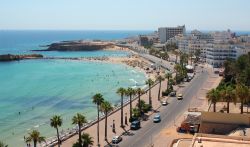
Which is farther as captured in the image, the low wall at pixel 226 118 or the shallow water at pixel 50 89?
the shallow water at pixel 50 89

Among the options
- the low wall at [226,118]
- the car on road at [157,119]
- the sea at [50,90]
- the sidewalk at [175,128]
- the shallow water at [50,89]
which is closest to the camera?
the low wall at [226,118]

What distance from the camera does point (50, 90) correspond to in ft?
326

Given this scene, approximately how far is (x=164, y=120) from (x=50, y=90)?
4574 centimetres

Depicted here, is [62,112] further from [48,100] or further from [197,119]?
[197,119]

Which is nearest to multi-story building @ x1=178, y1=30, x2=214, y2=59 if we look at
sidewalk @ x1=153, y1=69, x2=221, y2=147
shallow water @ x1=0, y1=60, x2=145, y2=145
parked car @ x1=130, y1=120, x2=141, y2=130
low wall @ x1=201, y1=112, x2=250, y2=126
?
shallow water @ x1=0, y1=60, x2=145, y2=145

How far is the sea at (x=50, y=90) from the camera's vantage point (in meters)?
67.1

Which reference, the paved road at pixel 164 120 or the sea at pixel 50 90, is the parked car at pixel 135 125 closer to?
the paved road at pixel 164 120

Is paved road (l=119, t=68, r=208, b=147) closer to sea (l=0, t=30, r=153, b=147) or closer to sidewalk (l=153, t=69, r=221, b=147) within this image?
sidewalk (l=153, t=69, r=221, b=147)

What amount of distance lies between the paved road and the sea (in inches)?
518

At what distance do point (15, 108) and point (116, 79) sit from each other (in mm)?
45099

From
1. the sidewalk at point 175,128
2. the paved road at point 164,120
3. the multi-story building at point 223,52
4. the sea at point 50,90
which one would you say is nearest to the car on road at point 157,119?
the paved road at point 164,120

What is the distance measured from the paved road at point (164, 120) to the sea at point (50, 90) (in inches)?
518

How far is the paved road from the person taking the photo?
5027cm

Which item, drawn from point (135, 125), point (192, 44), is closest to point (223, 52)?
point (192, 44)
